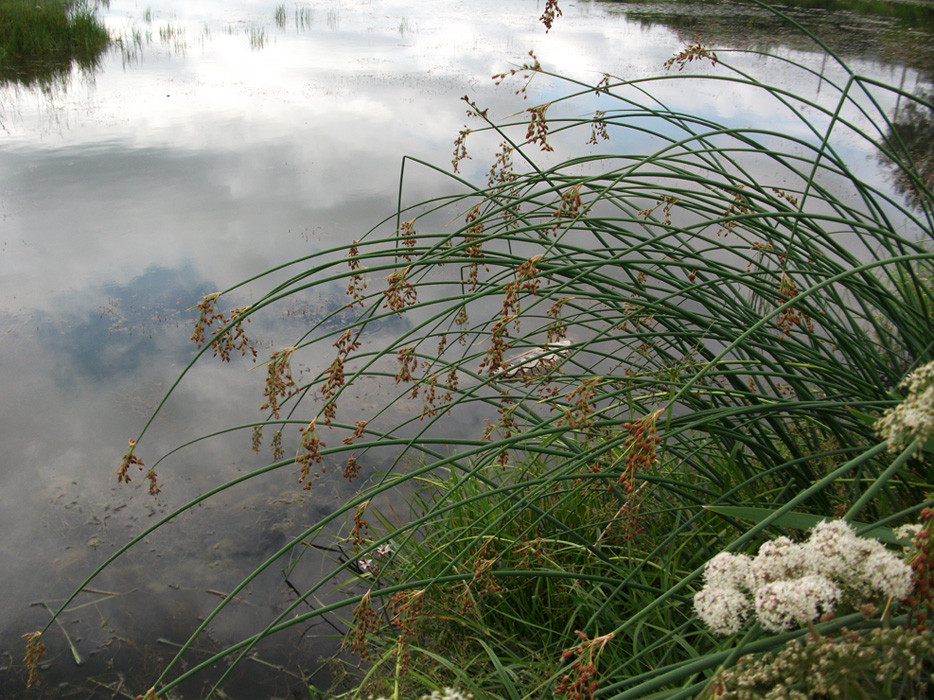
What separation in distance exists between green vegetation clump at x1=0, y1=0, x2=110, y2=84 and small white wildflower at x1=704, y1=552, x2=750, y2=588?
37.7 ft

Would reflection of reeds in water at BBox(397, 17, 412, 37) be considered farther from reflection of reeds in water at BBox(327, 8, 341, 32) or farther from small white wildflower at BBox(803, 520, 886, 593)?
small white wildflower at BBox(803, 520, 886, 593)

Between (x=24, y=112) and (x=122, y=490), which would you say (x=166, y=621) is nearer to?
(x=122, y=490)

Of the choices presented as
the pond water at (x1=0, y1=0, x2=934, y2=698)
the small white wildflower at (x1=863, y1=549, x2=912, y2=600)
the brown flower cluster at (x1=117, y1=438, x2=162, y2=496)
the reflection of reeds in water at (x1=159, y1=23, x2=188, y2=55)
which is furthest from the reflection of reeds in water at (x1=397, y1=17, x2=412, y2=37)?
the small white wildflower at (x1=863, y1=549, x2=912, y2=600)

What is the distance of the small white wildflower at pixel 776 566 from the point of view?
91 cm

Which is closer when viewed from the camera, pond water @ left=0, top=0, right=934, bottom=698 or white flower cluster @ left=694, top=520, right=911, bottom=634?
white flower cluster @ left=694, top=520, right=911, bottom=634

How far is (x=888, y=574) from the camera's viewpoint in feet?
2.81

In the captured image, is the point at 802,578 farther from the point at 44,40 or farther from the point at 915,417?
the point at 44,40

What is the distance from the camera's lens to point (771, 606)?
0.86 m

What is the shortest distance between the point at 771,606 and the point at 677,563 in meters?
1.14

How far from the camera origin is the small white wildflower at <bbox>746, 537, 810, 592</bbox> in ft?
2.97

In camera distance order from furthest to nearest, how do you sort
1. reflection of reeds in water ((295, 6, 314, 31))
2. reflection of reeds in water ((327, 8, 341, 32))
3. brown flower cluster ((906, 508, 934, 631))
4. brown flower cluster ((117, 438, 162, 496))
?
reflection of reeds in water ((327, 8, 341, 32)), reflection of reeds in water ((295, 6, 314, 31)), brown flower cluster ((117, 438, 162, 496)), brown flower cluster ((906, 508, 934, 631))

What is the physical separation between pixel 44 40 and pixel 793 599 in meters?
13.5

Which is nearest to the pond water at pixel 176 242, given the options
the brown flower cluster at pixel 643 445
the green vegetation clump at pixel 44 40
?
the green vegetation clump at pixel 44 40

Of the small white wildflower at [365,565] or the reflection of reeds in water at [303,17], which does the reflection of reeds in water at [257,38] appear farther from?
the small white wildflower at [365,565]
